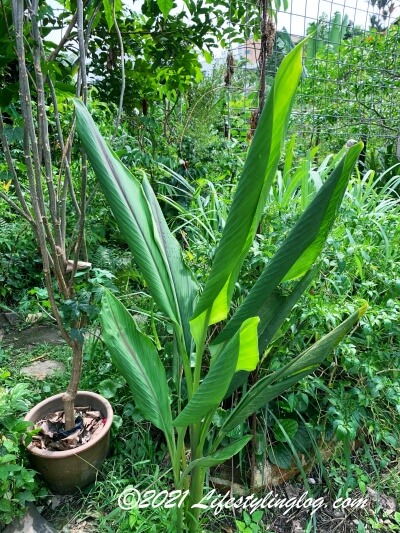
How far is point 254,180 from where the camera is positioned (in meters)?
0.75

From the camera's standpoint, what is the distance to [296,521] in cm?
128

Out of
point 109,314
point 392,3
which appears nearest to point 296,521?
point 109,314

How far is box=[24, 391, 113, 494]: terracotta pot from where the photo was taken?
47.4 inches

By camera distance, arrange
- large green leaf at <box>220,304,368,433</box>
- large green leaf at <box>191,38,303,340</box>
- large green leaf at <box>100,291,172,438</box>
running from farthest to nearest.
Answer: large green leaf at <box>100,291,172,438</box> → large green leaf at <box>220,304,368,433</box> → large green leaf at <box>191,38,303,340</box>

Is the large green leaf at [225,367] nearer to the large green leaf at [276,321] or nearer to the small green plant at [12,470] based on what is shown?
the large green leaf at [276,321]

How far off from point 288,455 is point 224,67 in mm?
3089

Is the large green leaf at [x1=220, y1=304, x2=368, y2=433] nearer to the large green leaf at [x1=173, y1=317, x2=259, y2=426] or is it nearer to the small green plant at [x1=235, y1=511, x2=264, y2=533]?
the large green leaf at [x1=173, y1=317, x2=259, y2=426]

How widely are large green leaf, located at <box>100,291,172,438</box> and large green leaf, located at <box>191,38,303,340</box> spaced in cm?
20

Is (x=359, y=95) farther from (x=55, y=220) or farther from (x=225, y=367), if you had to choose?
(x=225, y=367)

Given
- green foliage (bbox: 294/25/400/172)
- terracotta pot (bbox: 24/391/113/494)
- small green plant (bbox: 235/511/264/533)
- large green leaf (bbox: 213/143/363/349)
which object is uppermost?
green foliage (bbox: 294/25/400/172)

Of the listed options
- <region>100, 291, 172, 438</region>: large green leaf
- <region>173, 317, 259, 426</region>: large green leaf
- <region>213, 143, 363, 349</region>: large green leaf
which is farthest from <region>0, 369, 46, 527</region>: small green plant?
<region>213, 143, 363, 349</region>: large green leaf

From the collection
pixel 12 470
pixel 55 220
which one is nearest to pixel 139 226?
pixel 55 220

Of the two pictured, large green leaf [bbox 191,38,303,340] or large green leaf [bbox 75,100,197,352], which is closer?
large green leaf [bbox 191,38,303,340]

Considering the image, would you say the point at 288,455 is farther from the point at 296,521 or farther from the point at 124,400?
the point at 124,400
